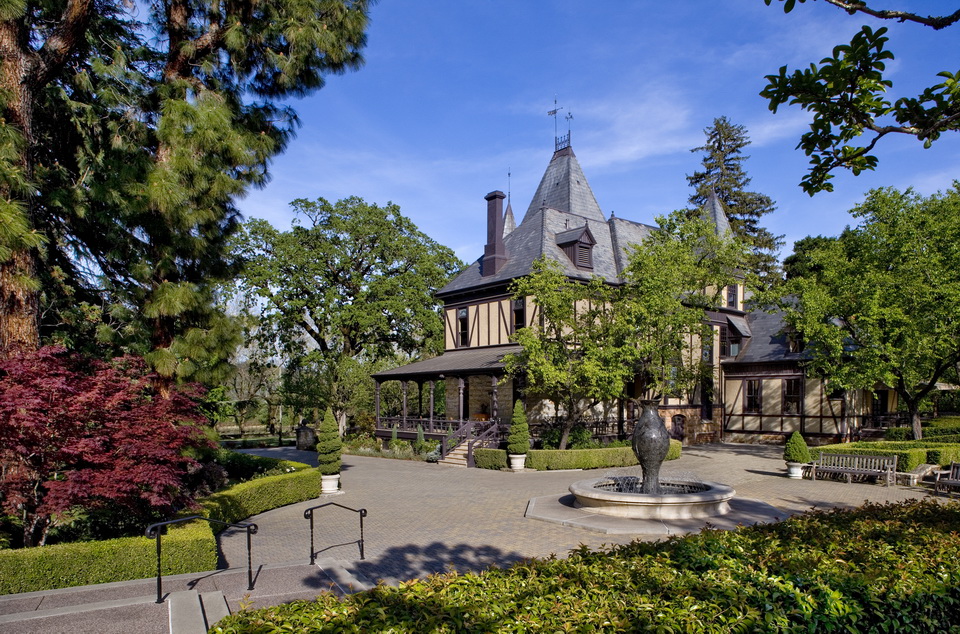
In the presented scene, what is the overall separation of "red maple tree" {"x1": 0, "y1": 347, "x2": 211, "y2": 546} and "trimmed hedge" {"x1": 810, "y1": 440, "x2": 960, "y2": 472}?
20460mm

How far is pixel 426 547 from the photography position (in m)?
11.4

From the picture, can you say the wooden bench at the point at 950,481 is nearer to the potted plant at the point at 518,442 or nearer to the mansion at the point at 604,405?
the mansion at the point at 604,405

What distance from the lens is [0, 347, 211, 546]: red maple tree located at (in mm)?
8469

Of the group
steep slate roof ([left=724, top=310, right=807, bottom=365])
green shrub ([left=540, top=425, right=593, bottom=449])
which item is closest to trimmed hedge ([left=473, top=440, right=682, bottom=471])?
green shrub ([left=540, top=425, right=593, bottom=449])

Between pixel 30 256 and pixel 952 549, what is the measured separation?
45.1 ft

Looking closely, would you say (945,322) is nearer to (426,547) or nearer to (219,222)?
(426,547)

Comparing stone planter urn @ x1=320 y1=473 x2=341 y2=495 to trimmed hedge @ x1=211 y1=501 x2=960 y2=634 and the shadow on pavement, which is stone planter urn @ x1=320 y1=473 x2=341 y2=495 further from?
trimmed hedge @ x1=211 y1=501 x2=960 y2=634

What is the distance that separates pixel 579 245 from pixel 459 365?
8.24 meters

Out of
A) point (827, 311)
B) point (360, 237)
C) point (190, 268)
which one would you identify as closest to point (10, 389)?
point (190, 268)

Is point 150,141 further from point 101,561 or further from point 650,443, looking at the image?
point 650,443

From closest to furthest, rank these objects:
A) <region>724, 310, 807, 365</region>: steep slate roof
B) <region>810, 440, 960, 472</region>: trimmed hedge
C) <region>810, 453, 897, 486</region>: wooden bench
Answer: <region>810, 453, 897, 486</region>: wooden bench
<region>810, 440, 960, 472</region>: trimmed hedge
<region>724, 310, 807, 365</region>: steep slate roof

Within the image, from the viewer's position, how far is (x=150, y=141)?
13820 mm

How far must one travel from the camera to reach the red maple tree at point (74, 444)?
8469mm

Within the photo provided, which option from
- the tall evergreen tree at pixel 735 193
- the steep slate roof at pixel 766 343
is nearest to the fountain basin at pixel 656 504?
the steep slate roof at pixel 766 343
